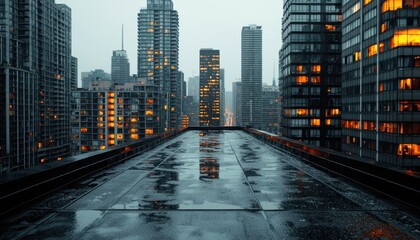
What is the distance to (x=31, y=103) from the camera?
158250 mm

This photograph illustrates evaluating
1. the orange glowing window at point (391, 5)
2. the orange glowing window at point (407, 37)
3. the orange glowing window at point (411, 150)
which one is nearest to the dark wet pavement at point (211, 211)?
the orange glowing window at point (411, 150)

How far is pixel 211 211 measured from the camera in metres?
13.5

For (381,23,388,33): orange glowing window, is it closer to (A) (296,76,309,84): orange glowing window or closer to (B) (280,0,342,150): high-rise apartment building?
(B) (280,0,342,150): high-rise apartment building

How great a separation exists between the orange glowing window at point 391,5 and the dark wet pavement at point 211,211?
59.7m

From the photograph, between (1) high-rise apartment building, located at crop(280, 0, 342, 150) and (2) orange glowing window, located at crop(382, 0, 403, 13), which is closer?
(2) orange glowing window, located at crop(382, 0, 403, 13)

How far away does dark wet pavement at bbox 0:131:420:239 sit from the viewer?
11.0 metres

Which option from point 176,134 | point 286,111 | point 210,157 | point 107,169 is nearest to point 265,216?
point 107,169

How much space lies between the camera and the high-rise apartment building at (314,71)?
406 feet

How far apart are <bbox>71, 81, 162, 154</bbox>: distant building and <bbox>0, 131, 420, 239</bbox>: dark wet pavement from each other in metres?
169

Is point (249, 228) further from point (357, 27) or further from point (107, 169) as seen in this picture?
point (357, 27)

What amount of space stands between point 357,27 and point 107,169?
251ft

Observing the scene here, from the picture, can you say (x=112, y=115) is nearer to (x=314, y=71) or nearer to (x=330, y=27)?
(x=314, y=71)

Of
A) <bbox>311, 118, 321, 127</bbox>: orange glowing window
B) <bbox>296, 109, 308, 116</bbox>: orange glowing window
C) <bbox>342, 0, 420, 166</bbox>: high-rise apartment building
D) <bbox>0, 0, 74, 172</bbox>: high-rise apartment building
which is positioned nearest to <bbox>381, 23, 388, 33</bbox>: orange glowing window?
<bbox>342, 0, 420, 166</bbox>: high-rise apartment building

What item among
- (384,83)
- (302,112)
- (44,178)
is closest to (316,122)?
(302,112)
